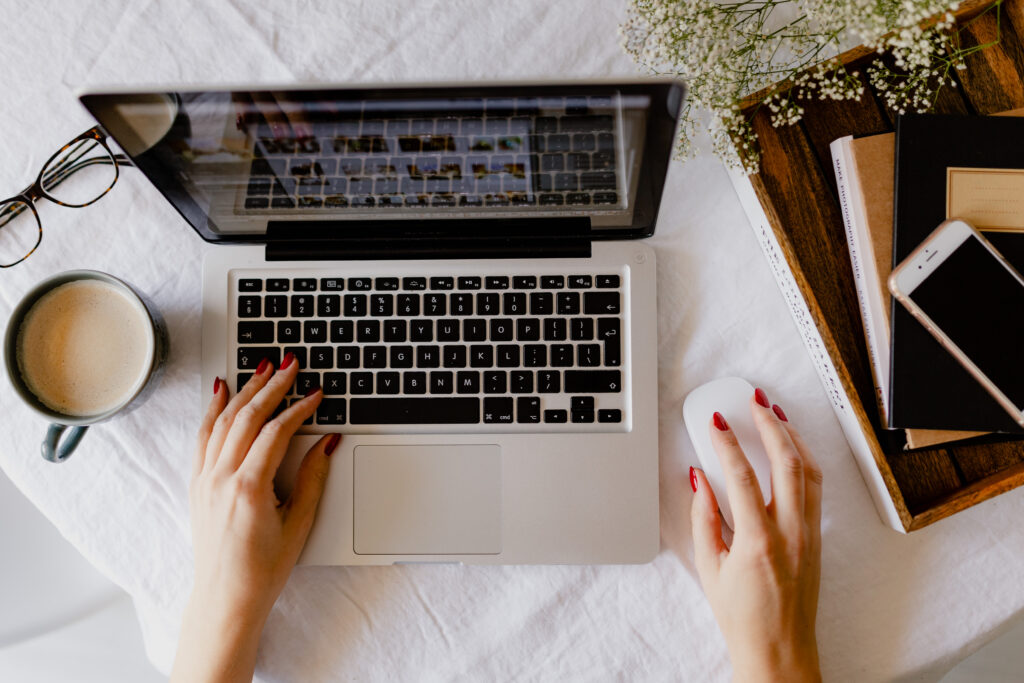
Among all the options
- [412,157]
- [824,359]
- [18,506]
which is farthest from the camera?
[18,506]

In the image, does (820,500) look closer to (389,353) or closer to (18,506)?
(389,353)

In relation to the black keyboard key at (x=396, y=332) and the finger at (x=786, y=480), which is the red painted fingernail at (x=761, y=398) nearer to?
the finger at (x=786, y=480)

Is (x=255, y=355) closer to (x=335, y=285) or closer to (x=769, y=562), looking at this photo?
(x=335, y=285)

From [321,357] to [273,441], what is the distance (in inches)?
3.8

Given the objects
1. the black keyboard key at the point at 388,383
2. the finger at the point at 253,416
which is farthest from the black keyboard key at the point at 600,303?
the finger at the point at 253,416

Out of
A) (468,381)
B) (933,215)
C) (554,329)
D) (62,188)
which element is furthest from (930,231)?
(62,188)

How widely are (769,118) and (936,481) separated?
0.40 meters

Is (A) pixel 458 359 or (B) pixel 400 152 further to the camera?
(A) pixel 458 359

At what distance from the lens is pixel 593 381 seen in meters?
0.67

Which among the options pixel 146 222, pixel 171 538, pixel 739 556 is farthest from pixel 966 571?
pixel 146 222

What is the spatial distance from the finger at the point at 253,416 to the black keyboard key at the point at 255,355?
0.02m

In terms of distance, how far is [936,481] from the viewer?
647 mm

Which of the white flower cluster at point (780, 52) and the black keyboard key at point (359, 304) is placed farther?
the black keyboard key at point (359, 304)

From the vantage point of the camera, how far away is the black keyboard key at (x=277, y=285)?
683 millimetres
